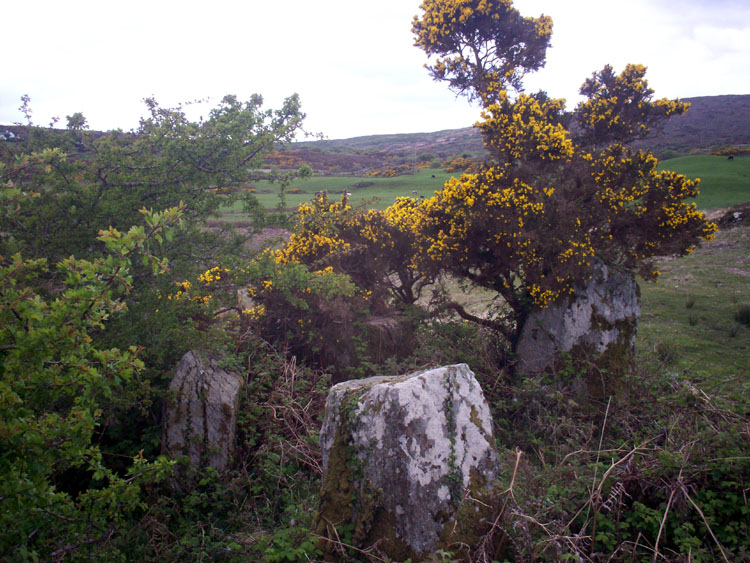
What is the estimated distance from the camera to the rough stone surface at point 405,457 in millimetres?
3029

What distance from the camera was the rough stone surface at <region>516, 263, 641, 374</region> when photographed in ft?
21.7

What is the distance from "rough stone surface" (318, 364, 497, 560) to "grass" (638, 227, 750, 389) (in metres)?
3.31

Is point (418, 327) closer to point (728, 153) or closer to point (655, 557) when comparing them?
point (655, 557)

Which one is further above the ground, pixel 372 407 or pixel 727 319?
pixel 372 407

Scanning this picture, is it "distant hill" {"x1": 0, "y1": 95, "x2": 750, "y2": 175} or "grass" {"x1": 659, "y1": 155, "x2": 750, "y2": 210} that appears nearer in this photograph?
"grass" {"x1": 659, "y1": 155, "x2": 750, "y2": 210}

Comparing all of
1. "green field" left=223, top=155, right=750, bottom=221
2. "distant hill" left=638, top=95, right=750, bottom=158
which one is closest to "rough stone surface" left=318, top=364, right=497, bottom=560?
"green field" left=223, top=155, right=750, bottom=221

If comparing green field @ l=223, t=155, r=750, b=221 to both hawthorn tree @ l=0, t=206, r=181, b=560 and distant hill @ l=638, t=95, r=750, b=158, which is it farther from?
hawthorn tree @ l=0, t=206, r=181, b=560

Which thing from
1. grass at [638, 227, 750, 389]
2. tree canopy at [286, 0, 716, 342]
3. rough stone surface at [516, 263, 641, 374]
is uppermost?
tree canopy at [286, 0, 716, 342]

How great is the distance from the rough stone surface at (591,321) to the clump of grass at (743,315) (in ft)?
14.9

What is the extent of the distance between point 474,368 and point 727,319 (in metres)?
6.96

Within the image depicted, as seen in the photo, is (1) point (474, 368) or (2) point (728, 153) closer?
(1) point (474, 368)

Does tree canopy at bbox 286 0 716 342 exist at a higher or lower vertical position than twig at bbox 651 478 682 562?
higher

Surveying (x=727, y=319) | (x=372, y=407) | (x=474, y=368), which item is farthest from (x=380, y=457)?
(x=727, y=319)

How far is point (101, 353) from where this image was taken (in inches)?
84.9
